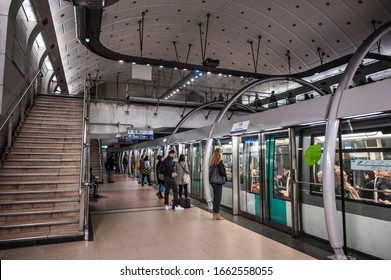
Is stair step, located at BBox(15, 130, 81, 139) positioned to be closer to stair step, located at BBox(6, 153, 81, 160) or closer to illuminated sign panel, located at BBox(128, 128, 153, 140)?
stair step, located at BBox(6, 153, 81, 160)

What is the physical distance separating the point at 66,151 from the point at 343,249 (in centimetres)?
619

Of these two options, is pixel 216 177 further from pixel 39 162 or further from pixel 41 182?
pixel 39 162

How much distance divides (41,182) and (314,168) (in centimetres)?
539

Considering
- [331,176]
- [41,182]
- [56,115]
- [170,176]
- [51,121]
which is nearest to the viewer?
[331,176]

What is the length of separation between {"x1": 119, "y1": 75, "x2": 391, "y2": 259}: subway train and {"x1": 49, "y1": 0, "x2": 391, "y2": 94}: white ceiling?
508 cm

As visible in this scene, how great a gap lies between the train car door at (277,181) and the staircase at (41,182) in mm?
3874

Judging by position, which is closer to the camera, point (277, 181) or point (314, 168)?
point (314, 168)

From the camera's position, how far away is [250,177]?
663 cm

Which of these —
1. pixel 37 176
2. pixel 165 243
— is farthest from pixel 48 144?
pixel 165 243

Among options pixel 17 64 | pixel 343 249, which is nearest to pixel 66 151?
pixel 17 64

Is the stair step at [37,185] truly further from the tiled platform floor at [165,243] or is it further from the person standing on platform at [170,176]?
the person standing on platform at [170,176]

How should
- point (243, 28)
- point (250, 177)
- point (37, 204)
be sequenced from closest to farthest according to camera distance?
point (37, 204) → point (250, 177) → point (243, 28)

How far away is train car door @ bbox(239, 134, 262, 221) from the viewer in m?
6.32

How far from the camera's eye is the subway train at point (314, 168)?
3.64m
